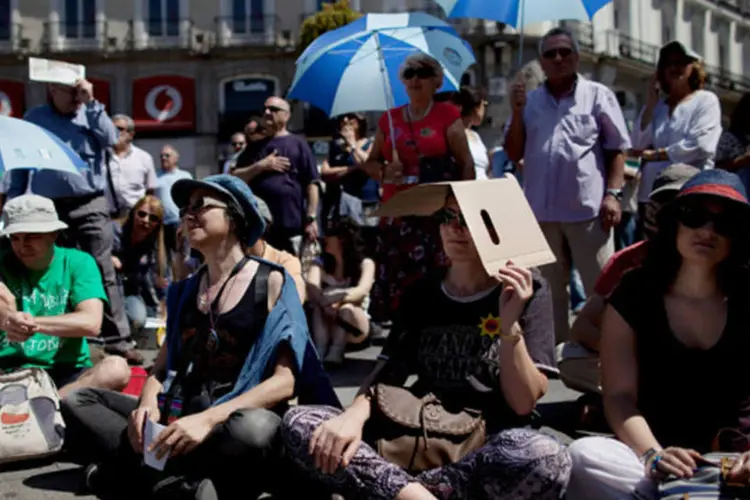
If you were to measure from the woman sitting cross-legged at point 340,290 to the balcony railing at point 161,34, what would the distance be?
92.2 ft

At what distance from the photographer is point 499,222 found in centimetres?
353

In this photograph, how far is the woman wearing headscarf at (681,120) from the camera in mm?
6535

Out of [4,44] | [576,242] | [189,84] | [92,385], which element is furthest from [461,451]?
[4,44]

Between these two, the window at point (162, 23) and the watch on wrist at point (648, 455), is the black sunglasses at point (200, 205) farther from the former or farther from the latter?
the window at point (162, 23)

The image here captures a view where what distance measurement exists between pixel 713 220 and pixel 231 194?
1.81 m

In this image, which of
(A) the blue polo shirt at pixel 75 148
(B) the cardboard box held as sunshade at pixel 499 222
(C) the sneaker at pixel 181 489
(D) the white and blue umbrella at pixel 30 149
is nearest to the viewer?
(B) the cardboard box held as sunshade at pixel 499 222

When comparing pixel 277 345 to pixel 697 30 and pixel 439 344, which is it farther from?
pixel 697 30

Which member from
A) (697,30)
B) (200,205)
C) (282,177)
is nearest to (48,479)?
(200,205)

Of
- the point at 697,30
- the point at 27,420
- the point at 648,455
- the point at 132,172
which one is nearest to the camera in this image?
the point at 648,455

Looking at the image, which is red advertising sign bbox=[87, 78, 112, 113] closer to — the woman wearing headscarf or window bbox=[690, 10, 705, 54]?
window bbox=[690, 10, 705, 54]

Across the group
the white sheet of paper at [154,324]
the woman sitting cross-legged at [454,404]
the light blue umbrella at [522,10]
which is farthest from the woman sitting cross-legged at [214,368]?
the white sheet of paper at [154,324]

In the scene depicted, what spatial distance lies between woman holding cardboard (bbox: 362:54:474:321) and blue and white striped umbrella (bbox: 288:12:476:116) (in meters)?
0.92

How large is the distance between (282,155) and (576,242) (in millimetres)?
2432

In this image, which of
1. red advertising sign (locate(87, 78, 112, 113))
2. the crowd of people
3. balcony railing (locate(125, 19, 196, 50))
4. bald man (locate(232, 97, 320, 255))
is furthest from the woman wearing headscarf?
red advertising sign (locate(87, 78, 112, 113))
